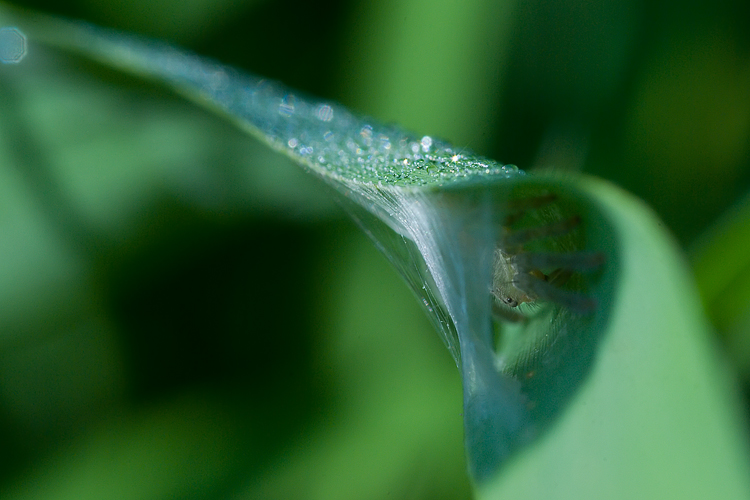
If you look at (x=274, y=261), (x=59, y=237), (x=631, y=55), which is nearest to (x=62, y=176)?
(x=59, y=237)

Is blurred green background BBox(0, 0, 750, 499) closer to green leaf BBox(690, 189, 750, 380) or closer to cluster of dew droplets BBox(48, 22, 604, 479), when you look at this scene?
green leaf BBox(690, 189, 750, 380)

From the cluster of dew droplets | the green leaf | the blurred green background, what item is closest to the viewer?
the cluster of dew droplets

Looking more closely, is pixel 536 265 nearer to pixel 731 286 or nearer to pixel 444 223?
pixel 444 223

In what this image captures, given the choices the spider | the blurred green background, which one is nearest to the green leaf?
the blurred green background

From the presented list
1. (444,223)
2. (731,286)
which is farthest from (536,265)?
(731,286)

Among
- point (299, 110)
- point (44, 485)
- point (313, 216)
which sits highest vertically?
point (299, 110)

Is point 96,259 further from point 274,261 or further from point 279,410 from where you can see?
point 279,410

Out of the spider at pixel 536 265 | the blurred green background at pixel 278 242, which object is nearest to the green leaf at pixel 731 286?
the blurred green background at pixel 278 242

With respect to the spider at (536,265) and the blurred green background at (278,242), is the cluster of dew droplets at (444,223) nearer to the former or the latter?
the spider at (536,265)
